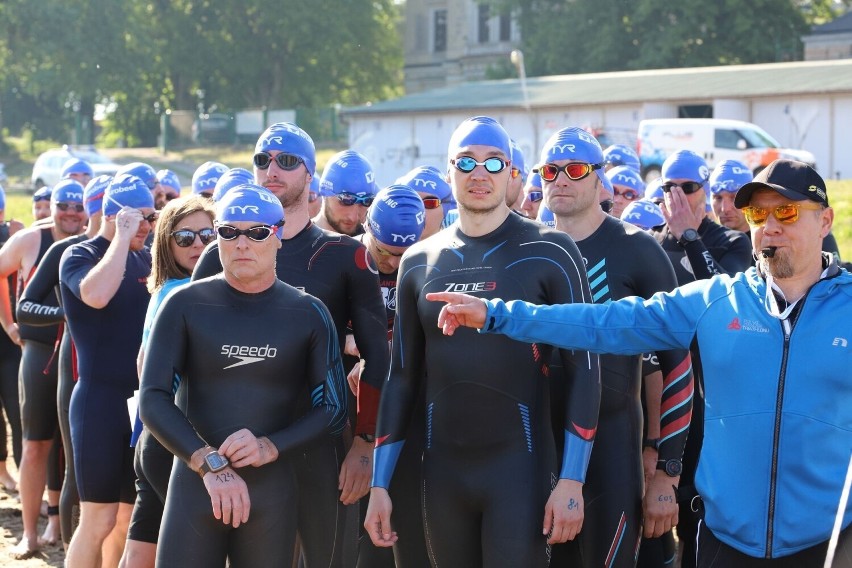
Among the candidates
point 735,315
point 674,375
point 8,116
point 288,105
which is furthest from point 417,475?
point 8,116

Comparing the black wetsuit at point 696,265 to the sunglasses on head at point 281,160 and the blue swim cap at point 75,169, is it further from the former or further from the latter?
the blue swim cap at point 75,169

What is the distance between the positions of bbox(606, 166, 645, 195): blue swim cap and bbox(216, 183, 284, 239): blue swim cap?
4.09 m

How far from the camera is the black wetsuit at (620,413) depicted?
496 cm

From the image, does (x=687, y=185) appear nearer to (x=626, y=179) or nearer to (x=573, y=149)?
(x=626, y=179)

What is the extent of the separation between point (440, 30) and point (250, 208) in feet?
230

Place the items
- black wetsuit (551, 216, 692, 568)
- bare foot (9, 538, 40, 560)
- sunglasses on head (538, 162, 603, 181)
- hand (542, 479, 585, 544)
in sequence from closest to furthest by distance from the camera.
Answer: hand (542, 479, 585, 544)
black wetsuit (551, 216, 692, 568)
sunglasses on head (538, 162, 603, 181)
bare foot (9, 538, 40, 560)

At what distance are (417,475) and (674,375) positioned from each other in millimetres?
1251

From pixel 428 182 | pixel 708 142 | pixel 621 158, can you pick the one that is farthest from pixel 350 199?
pixel 708 142

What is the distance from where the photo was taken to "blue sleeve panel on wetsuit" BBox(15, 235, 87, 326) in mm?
7141

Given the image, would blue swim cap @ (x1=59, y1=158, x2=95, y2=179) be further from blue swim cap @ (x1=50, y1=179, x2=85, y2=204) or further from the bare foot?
the bare foot

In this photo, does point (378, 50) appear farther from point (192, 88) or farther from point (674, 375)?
point (674, 375)

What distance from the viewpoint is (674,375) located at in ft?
17.1

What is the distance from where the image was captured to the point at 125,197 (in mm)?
6391

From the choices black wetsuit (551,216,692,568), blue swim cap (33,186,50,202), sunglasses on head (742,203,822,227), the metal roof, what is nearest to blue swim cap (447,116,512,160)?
black wetsuit (551,216,692,568)
